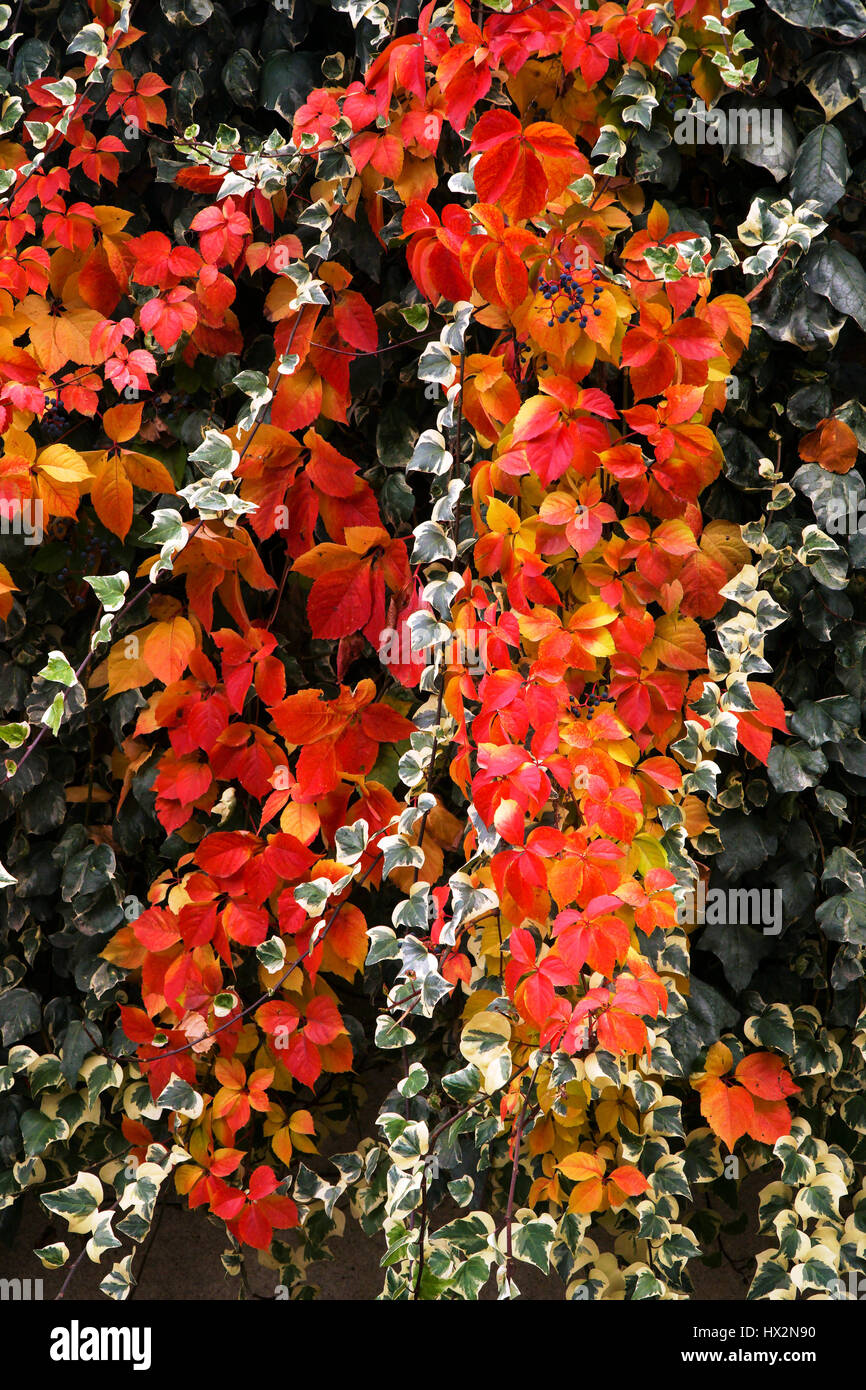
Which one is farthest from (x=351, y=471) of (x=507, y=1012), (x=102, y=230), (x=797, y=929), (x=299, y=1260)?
(x=299, y=1260)

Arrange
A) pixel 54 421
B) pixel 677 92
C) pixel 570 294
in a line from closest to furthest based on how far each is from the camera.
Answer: pixel 570 294 → pixel 677 92 → pixel 54 421

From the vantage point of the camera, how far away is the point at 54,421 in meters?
1.42

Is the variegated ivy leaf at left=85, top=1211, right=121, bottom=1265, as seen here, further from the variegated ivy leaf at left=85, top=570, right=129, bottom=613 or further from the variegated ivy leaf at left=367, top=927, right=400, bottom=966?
the variegated ivy leaf at left=85, top=570, right=129, bottom=613

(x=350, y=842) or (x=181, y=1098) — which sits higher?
(x=350, y=842)

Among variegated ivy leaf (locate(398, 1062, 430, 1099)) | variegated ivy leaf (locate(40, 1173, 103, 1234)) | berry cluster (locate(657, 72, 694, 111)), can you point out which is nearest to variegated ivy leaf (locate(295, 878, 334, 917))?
variegated ivy leaf (locate(398, 1062, 430, 1099))

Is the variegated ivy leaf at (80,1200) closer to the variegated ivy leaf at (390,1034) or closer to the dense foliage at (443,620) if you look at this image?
the dense foliage at (443,620)

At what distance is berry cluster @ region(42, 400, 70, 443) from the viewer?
1415mm

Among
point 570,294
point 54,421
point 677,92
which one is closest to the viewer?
point 570,294

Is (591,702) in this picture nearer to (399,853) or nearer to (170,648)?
(399,853)

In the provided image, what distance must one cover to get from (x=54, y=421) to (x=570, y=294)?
666 millimetres

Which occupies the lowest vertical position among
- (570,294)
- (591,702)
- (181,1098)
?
(181,1098)

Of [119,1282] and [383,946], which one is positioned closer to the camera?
[383,946]

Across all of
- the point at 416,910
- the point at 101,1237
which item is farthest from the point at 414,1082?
the point at 101,1237

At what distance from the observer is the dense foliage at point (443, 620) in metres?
1.17
